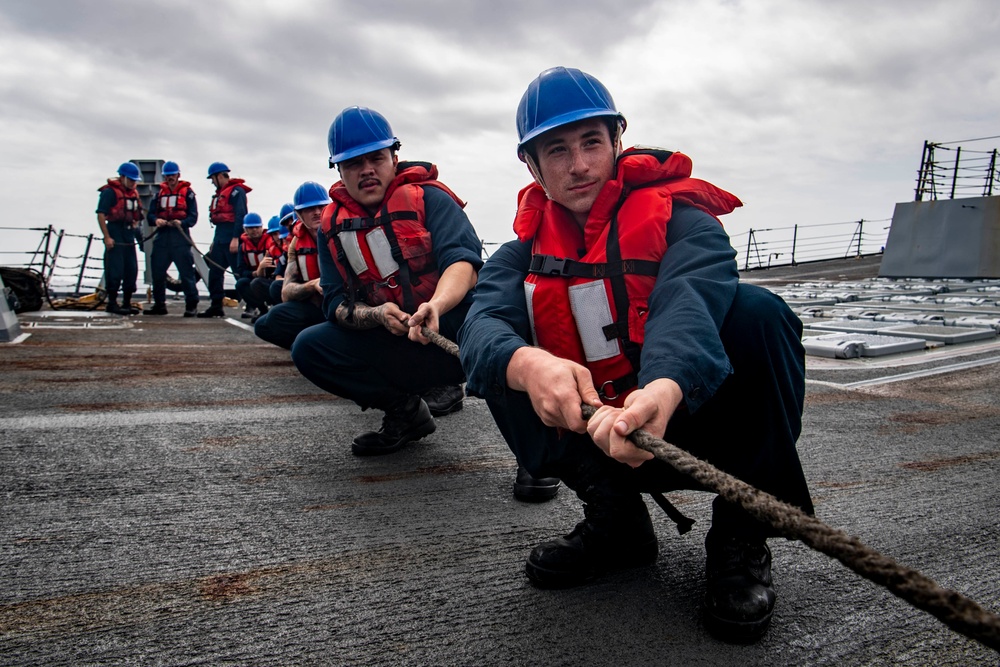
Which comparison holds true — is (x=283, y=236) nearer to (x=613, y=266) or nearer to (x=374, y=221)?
(x=374, y=221)

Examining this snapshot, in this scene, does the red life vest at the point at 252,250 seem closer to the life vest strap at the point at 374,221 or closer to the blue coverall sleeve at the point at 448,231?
the life vest strap at the point at 374,221

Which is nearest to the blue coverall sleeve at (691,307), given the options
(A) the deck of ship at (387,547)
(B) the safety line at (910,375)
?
(A) the deck of ship at (387,547)

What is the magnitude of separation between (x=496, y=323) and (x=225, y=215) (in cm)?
990

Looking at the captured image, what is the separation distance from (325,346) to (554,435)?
1570 mm

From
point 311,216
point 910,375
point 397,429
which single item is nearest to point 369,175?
point 397,429

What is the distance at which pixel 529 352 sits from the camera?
1.58 m

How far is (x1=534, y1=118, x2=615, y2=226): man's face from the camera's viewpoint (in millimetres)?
1827

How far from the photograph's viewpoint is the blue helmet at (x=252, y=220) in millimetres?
10318

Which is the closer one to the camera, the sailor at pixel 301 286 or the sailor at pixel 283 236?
the sailor at pixel 301 286

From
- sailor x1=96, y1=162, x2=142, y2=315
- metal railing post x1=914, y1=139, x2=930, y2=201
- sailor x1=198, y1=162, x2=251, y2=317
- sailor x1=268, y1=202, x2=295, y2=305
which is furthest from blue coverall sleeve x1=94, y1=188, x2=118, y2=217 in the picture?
metal railing post x1=914, y1=139, x2=930, y2=201

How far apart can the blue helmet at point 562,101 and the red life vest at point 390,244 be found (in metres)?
1.39

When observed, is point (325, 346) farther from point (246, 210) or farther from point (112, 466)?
point (246, 210)

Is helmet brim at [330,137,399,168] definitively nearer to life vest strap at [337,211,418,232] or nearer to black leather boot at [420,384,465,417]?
life vest strap at [337,211,418,232]

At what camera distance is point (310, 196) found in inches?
237
